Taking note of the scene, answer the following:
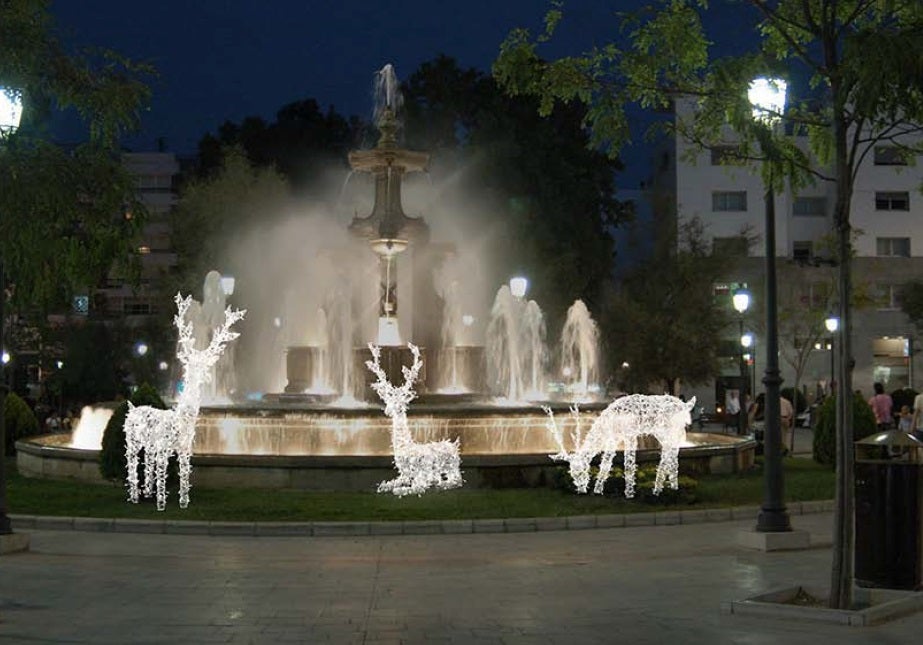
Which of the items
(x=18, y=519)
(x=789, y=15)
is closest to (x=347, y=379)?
(x=18, y=519)

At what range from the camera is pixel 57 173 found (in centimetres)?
988

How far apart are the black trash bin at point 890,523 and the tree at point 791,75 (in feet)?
2.94

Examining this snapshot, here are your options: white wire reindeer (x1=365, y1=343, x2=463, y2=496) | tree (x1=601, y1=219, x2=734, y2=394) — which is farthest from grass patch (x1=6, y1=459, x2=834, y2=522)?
tree (x1=601, y1=219, x2=734, y2=394)

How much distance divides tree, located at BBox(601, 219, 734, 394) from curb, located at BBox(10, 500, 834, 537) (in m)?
32.6

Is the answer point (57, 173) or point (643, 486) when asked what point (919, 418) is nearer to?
point (643, 486)

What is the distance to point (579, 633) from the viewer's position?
8797mm

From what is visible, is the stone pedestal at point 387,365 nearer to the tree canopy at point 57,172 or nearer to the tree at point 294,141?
the tree canopy at point 57,172

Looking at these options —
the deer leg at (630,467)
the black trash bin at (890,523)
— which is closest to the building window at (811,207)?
the deer leg at (630,467)

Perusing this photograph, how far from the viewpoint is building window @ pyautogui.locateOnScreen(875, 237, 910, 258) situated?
61.5 meters

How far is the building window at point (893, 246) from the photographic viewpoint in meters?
61.5

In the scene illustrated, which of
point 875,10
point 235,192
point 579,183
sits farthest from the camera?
point 579,183

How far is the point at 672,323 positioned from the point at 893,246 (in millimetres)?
18582

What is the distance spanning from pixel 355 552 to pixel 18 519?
460 cm

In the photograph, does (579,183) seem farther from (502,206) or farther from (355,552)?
(355,552)
